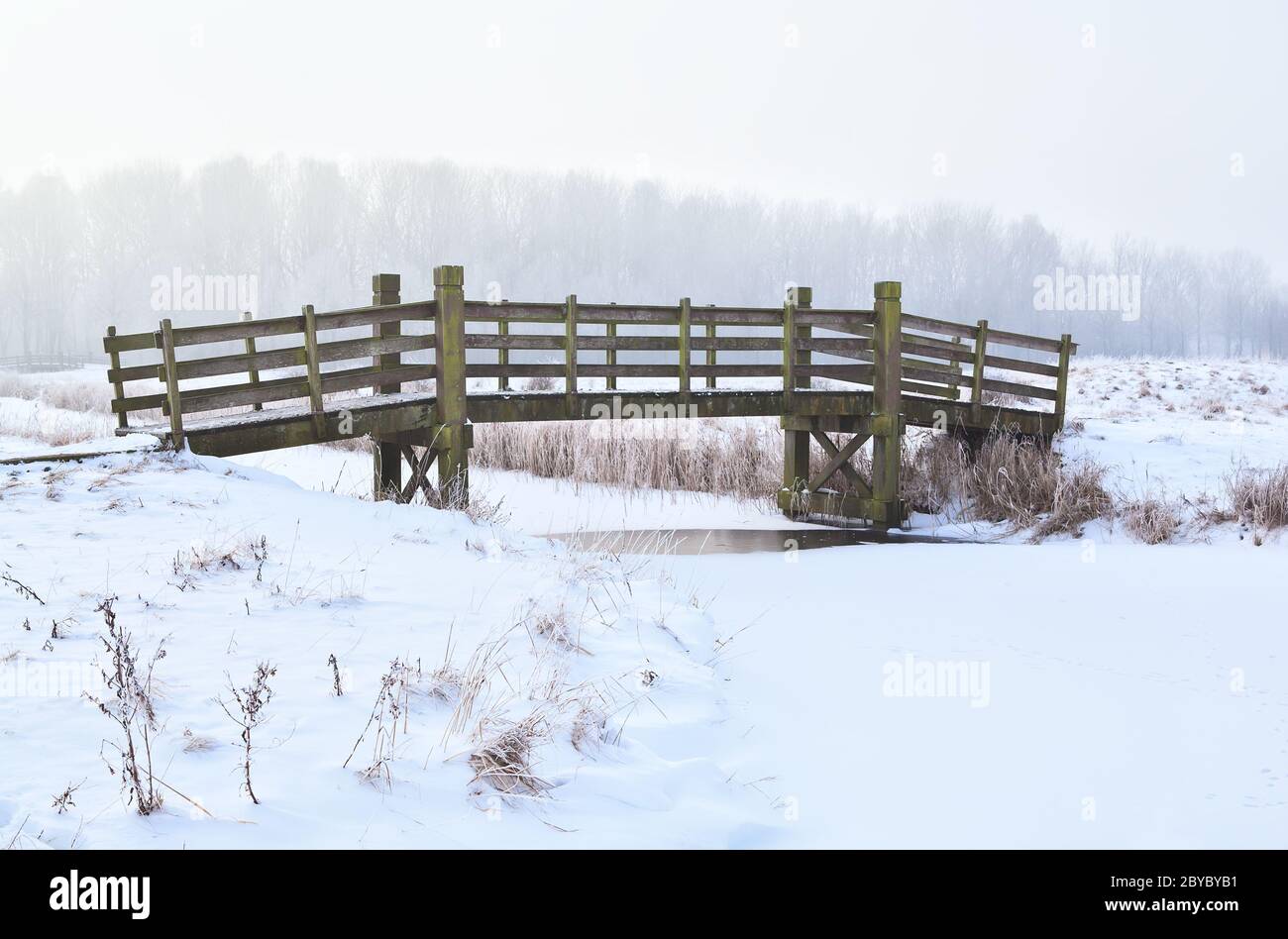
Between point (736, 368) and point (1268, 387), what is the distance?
18440mm

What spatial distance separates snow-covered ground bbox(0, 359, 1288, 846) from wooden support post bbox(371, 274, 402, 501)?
8.60 ft

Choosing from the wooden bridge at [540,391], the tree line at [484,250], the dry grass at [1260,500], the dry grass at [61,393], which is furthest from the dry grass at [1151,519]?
the tree line at [484,250]

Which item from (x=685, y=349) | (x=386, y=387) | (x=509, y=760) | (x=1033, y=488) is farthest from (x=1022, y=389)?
(x=509, y=760)

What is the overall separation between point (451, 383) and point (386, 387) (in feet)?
3.27

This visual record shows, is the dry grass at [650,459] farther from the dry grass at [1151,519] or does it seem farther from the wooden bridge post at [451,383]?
the wooden bridge post at [451,383]

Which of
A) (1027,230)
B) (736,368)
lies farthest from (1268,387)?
(1027,230)

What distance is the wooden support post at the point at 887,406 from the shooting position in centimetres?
1452

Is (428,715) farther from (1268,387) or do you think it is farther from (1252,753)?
(1268,387)

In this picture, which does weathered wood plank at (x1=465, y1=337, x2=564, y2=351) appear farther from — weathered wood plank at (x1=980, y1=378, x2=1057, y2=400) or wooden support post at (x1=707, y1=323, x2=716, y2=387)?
weathered wood plank at (x1=980, y1=378, x2=1057, y2=400)

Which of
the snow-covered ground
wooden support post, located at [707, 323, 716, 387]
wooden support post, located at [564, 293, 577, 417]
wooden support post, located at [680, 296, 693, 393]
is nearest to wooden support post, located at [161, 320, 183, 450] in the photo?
the snow-covered ground

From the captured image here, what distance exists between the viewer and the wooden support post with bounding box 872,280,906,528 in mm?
14520

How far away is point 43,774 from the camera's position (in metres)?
3.73

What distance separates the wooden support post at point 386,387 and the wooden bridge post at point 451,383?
0.54m
